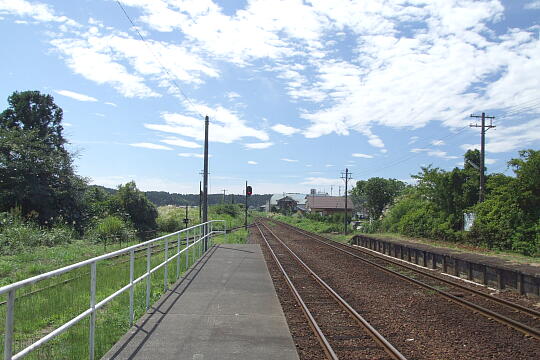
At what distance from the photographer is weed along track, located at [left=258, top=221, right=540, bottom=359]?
21.9 ft

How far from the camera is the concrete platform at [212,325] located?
5.55m

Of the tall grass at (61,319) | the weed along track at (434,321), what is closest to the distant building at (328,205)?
the weed along track at (434,321)

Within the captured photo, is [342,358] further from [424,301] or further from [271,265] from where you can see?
[271,265]

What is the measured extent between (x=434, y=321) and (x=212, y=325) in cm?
423

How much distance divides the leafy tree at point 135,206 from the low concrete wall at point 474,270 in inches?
897

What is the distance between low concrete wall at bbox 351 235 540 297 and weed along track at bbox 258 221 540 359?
158cm

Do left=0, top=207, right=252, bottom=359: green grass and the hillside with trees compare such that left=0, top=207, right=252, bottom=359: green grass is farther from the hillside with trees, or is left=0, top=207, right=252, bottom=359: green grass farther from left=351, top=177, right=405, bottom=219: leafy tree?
left=351, top=177, right=405, bottom=219: leafy tree

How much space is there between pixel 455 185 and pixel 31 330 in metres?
28.6

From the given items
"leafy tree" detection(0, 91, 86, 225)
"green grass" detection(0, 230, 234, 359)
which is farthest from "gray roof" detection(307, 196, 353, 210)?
"green grass" detection(0, 230, 234, 359)

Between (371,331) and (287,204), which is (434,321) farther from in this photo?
(287,204)

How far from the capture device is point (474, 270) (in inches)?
575

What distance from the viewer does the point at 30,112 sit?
140 feet

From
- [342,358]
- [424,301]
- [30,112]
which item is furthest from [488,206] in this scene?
[30,112]

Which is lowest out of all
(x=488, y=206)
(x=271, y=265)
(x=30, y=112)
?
(x=271, y=265)
